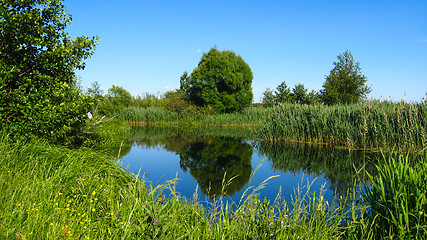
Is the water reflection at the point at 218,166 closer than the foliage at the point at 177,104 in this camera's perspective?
Yes

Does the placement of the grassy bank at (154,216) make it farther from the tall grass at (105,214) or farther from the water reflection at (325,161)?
the water reflection at (325,161)

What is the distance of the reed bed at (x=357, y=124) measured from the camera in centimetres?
1260

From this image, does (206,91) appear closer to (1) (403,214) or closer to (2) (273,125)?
(2) (273,125)

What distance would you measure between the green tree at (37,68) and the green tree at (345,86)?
28.9 meters

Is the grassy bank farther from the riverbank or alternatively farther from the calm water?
the riverbank

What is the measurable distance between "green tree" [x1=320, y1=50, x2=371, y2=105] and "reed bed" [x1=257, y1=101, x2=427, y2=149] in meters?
16.9

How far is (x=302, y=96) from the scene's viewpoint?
34.3 meters

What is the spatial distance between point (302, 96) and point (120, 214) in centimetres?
3263

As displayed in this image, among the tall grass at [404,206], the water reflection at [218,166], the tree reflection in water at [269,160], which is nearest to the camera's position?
the tall grass at [404,206]

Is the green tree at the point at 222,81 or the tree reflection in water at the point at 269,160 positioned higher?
the green tree at the point at 222,81

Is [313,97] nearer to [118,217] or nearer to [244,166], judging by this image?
[244,166]

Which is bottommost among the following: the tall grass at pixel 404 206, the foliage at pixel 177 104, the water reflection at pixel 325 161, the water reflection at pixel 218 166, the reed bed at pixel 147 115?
the water reflection at pixel 218 166

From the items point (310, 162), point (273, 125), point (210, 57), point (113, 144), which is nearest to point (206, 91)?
point (210, 57)

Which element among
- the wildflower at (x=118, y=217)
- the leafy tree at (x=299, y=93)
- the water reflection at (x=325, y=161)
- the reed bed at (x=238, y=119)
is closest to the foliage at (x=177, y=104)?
the reed bed at (x=238, y=119)
